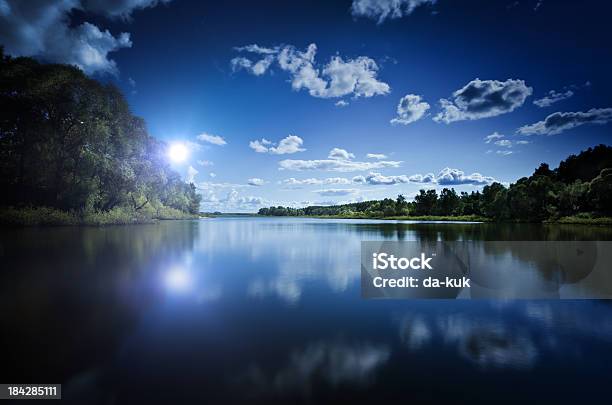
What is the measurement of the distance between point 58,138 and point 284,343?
45.7 m

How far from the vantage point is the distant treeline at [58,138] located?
3603 centimetres

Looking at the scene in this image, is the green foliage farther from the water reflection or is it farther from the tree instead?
the tree

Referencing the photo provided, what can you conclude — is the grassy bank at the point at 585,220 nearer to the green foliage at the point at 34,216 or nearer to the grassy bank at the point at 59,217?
the grassy bank at the point at 59,217

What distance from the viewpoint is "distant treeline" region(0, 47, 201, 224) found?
36.0m

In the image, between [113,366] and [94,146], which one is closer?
[113,366]

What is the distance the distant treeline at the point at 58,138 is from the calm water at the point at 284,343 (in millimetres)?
34888

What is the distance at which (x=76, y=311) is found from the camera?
25.1 ft

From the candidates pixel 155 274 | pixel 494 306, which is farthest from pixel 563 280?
pixel 155 274

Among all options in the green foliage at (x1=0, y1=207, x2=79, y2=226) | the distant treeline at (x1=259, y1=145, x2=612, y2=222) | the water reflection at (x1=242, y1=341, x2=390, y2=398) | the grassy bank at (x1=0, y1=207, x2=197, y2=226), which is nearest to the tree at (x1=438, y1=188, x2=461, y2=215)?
the distant treeline at (x1=259, y1=145, x2=612, y2=222)

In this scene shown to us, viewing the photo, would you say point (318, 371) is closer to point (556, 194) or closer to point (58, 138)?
point (58, 138)

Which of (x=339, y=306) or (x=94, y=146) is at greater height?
(x=94, y=146)

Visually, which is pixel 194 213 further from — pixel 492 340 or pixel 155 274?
pixel 492 340

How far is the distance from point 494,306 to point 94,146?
4720 centimetres

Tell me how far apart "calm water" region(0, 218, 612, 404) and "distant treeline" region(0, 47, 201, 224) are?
3489cm
